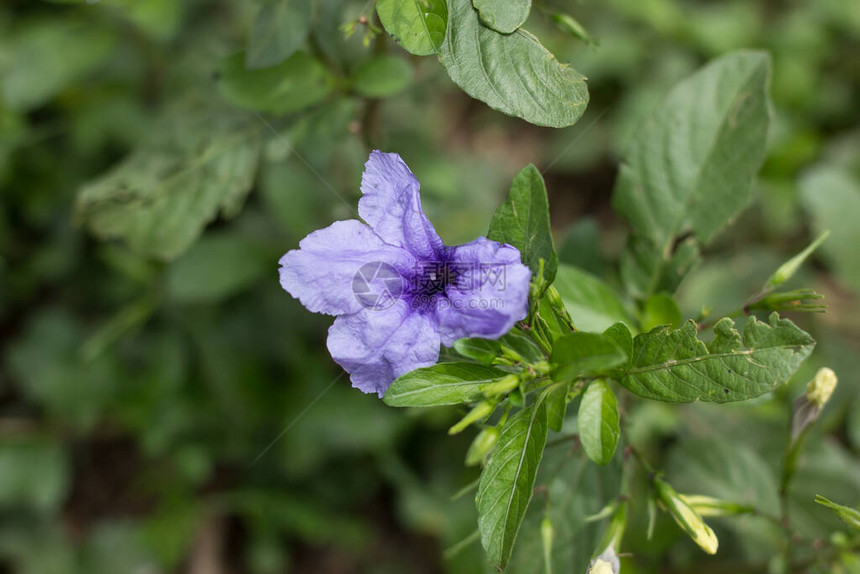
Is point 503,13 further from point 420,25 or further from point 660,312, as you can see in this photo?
point 660,312

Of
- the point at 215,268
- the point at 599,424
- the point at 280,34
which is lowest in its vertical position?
the point at 215,268

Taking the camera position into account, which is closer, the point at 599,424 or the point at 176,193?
the point at 599,424

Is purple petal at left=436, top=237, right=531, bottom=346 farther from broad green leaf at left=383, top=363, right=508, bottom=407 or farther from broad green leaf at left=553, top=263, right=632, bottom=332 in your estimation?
broad green leaf at left=553, top=263, right=632, bottom=332

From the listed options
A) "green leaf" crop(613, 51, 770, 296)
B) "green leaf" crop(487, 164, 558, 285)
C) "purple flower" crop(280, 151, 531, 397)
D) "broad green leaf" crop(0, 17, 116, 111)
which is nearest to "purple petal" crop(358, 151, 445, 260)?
"purple flower" crop(280, 151, 531, 397)

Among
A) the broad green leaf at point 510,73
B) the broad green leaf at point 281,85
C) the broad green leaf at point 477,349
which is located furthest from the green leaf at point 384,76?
the broad green leaf at point 477,349

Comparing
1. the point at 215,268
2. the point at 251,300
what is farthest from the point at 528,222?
the point at 251,300

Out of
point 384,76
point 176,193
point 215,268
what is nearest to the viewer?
point 384,76
